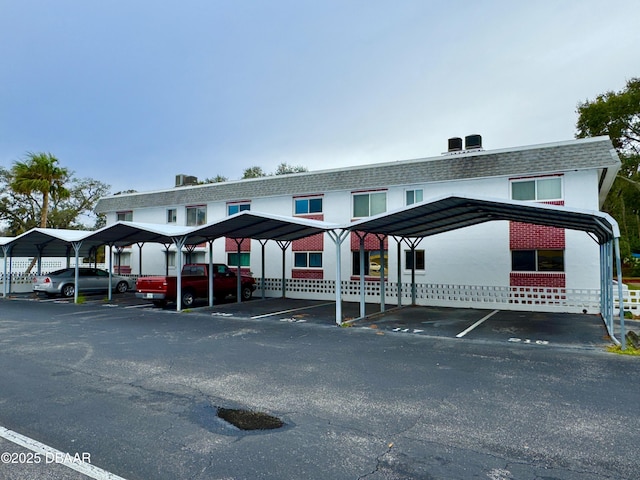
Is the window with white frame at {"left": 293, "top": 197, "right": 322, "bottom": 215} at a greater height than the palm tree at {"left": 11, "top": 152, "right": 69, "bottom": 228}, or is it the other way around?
the palm tree at {"left": 11, "top": 152, "right": 69, "bottom": 228}

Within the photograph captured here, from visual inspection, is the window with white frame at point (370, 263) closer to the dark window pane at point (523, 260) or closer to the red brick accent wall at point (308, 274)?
the red brick accent wall at point (308, 274)

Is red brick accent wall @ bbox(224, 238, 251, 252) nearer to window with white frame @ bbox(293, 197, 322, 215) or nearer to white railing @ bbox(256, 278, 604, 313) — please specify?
white railing @ bbox(256, 278, 604, 313)

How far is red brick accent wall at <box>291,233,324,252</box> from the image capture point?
1895cm

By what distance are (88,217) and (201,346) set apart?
4184cm

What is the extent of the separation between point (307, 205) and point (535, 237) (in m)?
9.90

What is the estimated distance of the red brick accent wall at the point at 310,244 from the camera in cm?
1895

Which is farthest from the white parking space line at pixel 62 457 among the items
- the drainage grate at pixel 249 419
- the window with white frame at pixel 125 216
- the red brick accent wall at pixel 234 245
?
the window with white frame at pixel 125 216

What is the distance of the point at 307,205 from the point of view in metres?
19.2

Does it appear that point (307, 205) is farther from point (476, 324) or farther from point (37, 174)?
point (37, 174)

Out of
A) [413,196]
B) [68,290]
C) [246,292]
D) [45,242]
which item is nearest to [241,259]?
[246,292]

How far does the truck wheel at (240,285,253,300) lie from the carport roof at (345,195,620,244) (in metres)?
8.23

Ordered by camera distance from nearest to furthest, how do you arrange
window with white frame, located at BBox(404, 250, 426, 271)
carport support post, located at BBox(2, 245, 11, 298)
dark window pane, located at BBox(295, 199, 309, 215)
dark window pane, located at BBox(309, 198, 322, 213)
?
window with white frame, located at BBox(404, 250, 426, 271), dark window pane, located at BBox(309, 198, 322, 213), dark window pane, located at BBox(295, 199, 309, 215), carport support post, located at BBox(2, 245, 11, 298)

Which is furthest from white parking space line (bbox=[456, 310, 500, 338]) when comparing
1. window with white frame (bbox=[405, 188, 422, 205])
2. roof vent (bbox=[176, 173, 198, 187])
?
roof vent (bbox=[176, 173, 198, 187])

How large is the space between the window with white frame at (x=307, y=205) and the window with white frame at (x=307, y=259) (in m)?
2.05
